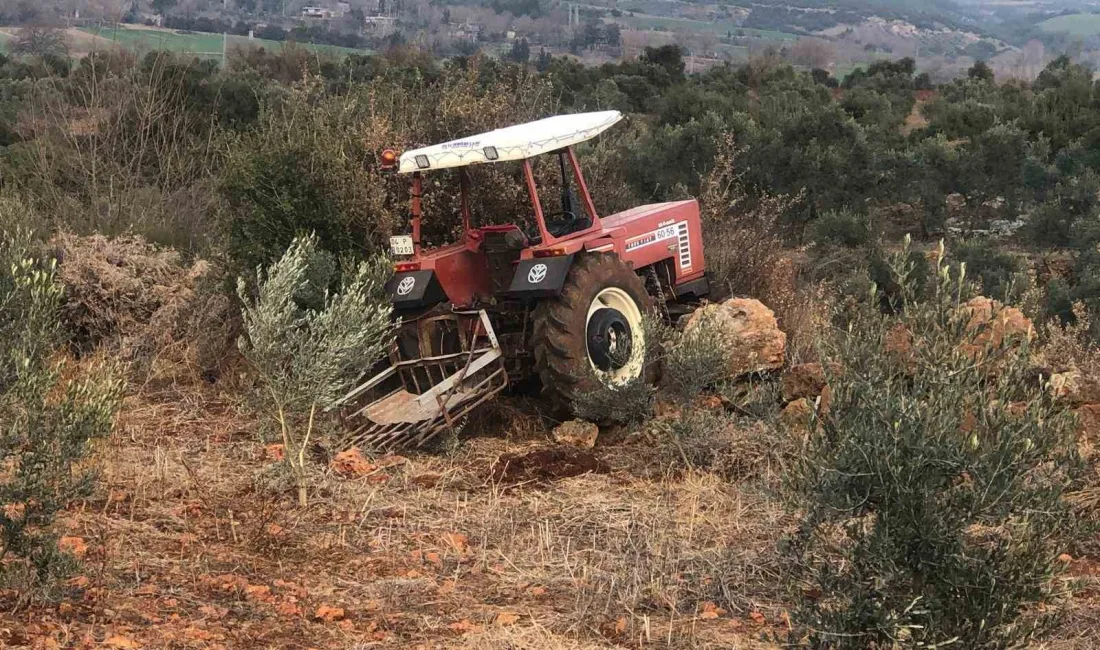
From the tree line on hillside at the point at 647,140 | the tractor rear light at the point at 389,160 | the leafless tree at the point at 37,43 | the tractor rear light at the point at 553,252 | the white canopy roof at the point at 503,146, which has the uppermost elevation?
the white canopy roof at the point at 503,146

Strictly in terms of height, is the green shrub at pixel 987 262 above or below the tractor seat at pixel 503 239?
below

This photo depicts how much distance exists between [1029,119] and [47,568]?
28877mm

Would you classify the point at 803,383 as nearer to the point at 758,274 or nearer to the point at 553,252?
the point at 553,252

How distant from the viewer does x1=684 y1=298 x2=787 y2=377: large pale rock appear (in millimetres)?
8492

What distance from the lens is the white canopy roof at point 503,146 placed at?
775cm

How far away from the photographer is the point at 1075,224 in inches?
832

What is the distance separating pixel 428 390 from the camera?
316 inches

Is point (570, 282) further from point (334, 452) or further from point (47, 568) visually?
point (47, 568)

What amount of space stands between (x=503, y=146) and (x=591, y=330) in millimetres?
1369

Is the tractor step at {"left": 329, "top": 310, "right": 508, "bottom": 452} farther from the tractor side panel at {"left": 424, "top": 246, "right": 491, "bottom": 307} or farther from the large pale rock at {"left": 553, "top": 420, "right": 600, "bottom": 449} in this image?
the large pale rock at {"left": 553, "top": 420, "right": 600, "bottom": 449}

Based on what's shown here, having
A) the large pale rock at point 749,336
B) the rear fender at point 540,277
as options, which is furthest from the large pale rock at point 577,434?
the large pale rock at point 749,336

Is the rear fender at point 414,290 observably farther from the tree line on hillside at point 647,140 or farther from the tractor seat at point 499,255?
the tree line on hillside at point 647,140

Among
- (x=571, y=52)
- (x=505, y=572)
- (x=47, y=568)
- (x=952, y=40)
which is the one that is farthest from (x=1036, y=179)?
(x=952, y=40)

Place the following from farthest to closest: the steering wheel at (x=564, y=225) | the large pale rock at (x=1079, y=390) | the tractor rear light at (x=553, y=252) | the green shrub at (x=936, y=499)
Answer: the steering wheel at (x=564, y=225) → the tractor rear light at (x=553, y=252) → the large pale rock at (x=1079, y=390) → the green shrub at (x=936, y=499)
